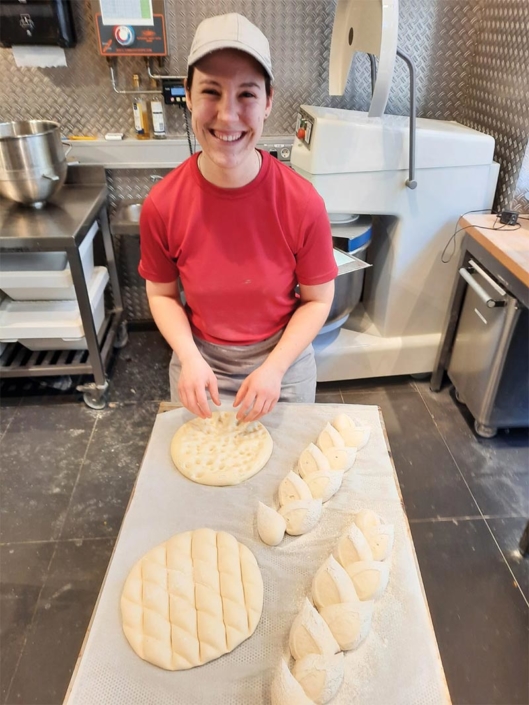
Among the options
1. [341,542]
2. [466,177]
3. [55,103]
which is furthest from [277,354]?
[55,103]

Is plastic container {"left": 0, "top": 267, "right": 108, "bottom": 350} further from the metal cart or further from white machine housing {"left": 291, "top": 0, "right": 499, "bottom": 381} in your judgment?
white machine housing {"left": 291, "top": 0, "right": 499, "bottom": 381}

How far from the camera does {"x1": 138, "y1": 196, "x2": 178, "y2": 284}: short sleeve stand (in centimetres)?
102

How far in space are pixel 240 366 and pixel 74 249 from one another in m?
0.82

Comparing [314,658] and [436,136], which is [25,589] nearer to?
[314,658]

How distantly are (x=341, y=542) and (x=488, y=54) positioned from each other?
6.35 feet

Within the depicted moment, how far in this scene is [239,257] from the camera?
102 centimetres

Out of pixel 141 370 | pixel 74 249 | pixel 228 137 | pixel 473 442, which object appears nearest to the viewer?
pixel 228 137

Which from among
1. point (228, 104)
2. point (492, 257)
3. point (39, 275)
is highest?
point (228, 104)

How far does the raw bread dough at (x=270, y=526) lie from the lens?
798 millimetres

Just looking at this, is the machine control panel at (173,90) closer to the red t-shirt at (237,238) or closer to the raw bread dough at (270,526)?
the red t-shirt at (237,238)

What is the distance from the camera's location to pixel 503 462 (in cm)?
180

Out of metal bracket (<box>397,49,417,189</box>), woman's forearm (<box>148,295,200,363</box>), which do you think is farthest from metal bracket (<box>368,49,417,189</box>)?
woman's forearm (<box>148,295,200,363</box>)

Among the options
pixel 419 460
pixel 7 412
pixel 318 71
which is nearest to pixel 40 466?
pixel 7 412

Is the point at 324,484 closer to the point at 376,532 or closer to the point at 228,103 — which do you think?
the point at 376,532
